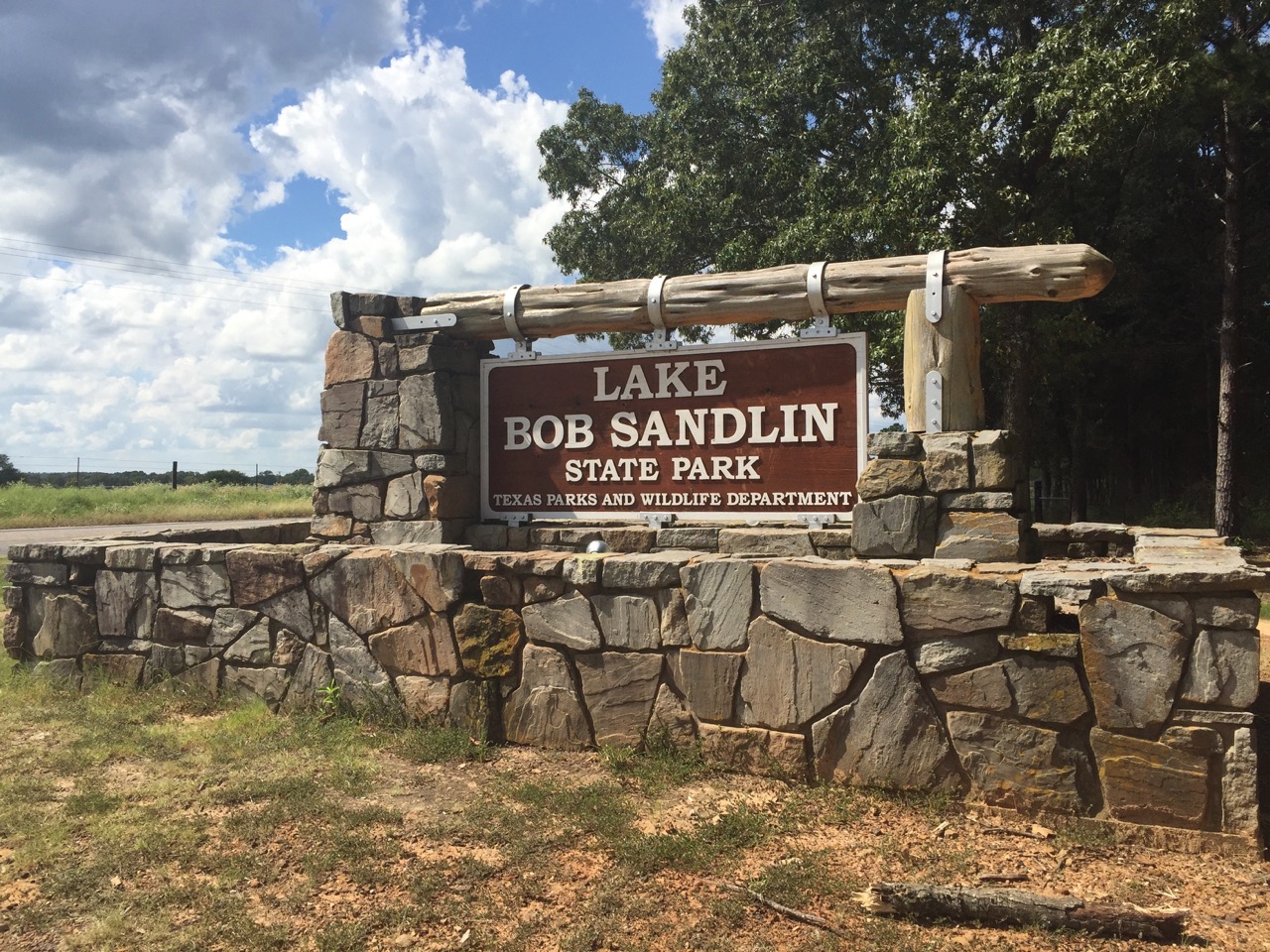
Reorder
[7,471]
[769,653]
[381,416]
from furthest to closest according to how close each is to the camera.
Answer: [7,471] → [381,416] → [769,653]

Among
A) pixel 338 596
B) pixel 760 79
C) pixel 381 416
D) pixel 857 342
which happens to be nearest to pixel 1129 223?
pixel 760 79

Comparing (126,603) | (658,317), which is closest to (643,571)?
(658,317)

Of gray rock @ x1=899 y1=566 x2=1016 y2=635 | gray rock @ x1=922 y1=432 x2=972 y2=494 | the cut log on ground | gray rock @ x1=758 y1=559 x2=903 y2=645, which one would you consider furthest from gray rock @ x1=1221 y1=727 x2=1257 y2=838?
gray rock @ x1=922 y1=432 x2=972 y2=494

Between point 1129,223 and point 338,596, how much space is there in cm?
1405

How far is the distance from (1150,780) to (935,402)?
1981 millimetres

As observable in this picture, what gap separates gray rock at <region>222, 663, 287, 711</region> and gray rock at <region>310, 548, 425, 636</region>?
0.55 metres

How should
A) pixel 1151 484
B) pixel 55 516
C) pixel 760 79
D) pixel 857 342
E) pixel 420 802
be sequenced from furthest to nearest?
pixel 1151 484 < pixel 55 516 < pixel 760 79 < pixel 857 342 < pixel 420 802

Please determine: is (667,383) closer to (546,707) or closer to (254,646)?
(546,707)

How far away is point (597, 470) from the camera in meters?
5.49

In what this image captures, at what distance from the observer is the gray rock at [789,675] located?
12.7ft

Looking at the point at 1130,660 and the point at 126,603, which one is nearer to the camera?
the point at 1130,660

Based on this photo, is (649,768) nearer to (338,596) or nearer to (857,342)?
(338,596)

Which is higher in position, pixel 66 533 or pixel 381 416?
pixel 381 416

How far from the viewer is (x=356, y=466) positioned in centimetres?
585
